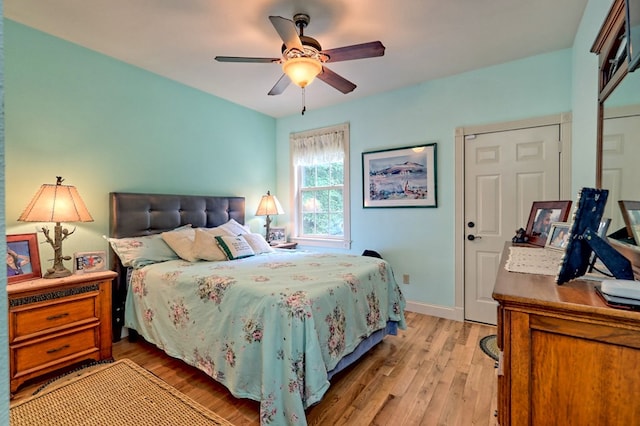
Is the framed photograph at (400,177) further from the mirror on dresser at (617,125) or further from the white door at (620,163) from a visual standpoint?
the white door at (620,163)

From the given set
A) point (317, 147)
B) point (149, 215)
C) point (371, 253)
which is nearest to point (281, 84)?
point (317, 147)

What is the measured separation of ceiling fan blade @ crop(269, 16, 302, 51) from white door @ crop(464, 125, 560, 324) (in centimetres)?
217

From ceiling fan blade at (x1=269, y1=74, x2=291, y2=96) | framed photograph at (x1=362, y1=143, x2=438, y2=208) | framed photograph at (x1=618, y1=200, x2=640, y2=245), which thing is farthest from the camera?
framed photograph at (x1=362, y1=143, x2=438, y2=208)

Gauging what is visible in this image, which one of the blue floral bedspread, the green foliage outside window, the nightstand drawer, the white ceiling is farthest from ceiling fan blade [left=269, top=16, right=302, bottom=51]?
the nightstand drawer

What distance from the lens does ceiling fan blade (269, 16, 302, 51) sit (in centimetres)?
174

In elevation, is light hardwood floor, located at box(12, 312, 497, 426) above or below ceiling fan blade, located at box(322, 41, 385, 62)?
below

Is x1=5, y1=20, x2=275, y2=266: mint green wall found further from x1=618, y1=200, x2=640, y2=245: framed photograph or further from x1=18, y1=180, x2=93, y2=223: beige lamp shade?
x1=618, y1=200, x2=640, y2=245: framed photograph

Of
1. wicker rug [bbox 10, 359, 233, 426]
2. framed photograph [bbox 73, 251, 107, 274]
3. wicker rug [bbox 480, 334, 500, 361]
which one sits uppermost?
framed photograph [bbox 73, 251, 107, 274]

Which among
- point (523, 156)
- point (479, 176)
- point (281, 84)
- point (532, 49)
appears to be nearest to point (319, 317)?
point (281, 84)

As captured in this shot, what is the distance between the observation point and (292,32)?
1.85 metres

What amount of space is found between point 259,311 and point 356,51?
1.81 m

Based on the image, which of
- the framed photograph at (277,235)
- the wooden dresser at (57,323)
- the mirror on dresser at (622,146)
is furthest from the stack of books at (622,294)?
the framed photograph at (277,235)

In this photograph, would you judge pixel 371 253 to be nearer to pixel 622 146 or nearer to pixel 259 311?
pixel 259 311

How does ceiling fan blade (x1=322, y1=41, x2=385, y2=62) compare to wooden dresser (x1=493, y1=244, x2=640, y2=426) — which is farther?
ceiling fan blade (x1=322, y1=41, x2=385, y2=62)
